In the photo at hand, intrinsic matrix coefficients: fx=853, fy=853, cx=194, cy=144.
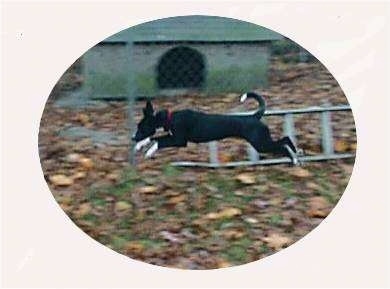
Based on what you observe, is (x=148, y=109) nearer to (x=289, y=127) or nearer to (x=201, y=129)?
(x=201, y=129)

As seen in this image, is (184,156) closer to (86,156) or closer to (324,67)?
(86,156)


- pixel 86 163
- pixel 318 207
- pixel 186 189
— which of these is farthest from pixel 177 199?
pixel 318 207

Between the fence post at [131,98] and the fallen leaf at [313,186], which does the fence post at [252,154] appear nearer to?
the fallen leaf at [313,186]

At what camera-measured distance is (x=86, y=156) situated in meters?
2.04

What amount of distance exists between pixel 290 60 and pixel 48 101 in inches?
23.2

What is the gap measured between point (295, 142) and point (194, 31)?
1.18ft

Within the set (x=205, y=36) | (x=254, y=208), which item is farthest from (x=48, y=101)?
(x=254, y=208)

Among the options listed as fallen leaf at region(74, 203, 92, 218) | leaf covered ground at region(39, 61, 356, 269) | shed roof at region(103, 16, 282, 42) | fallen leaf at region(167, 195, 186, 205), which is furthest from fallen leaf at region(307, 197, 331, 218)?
fallen leaf at region(74, 203, 92, 218)

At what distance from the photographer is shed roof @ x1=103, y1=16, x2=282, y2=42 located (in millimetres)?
2035

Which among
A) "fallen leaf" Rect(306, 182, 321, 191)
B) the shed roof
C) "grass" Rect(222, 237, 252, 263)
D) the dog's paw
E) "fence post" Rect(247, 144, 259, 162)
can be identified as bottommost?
"grass" Rect(222, 237, 252, 263)

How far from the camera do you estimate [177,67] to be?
2.04 m

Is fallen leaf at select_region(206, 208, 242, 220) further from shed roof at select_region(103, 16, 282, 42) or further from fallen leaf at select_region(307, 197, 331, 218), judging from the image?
shed roof at select_region(103, 16, 282, 42)

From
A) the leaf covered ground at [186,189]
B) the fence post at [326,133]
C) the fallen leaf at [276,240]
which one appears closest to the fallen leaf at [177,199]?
the leaf covered ground at [186,189]

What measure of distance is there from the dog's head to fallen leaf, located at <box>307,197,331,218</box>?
416mm
